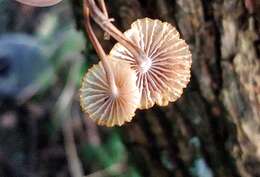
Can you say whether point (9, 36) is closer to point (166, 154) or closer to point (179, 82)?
point (166, 154)

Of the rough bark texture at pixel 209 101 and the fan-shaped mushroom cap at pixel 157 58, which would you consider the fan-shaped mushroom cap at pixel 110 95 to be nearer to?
the fan-shaped mushroom cap at pixel 157 58

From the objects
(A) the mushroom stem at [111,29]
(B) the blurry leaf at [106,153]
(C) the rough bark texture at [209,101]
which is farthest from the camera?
(B) the blurry leaf at [106,153]

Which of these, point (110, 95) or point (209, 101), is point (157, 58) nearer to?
point (110, 95)

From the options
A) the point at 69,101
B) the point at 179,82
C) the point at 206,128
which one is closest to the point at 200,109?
the point at 206,128

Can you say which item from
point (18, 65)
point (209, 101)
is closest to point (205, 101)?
point (209, 101)

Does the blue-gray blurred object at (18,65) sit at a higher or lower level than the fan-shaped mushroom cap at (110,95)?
higher

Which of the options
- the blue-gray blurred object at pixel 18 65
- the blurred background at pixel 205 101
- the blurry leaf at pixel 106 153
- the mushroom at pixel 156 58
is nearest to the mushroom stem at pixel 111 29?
the mushroom at pixel 156 58

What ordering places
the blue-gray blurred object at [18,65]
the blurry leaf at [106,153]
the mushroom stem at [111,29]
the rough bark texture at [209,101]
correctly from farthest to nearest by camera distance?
the blue-gray blurred object at [18,65] → the blurry leaf at [106,153] → the rough bark texture at [209,101] → the mushroom stem at [111,29]

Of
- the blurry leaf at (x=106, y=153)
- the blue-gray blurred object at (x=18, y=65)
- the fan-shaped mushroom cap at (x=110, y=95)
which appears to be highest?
the blue-gray blurred object at (x=18, y=65)

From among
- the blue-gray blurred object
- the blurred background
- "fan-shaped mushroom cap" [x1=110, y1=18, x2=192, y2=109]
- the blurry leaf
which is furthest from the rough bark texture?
the blue-gray blurred object
